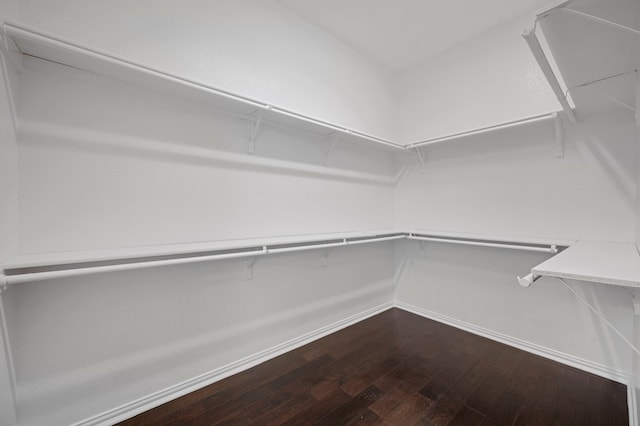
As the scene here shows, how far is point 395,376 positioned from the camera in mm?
1659

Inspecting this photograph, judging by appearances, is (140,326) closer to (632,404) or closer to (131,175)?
(131,175)

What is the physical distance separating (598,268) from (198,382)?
202cm

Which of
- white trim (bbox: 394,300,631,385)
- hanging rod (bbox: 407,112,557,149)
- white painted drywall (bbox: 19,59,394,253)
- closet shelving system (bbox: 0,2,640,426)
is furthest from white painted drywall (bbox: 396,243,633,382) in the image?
white painted drywall (bbox: 19,59,394,253)

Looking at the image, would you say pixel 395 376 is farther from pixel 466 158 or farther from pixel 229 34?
pixel 229 34

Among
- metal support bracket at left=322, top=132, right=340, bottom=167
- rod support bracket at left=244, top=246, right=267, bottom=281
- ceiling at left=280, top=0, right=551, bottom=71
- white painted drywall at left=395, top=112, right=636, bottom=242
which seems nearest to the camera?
white painted drywall at left=395, top=112, right=636, bottom=242

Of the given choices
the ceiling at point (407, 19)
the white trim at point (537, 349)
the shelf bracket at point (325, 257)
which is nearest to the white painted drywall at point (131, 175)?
the shelf bracket at point (325, 257)

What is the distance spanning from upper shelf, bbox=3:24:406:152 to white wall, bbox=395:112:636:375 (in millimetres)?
1329

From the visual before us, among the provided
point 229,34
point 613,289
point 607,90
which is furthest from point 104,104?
point 613,289

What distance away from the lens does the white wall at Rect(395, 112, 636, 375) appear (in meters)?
A: 1.64

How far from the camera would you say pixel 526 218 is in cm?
198

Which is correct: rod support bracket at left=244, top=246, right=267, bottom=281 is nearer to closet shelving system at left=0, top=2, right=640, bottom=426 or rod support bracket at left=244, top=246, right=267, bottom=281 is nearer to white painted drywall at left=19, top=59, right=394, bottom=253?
closet shelving system at left=0, top=2, right=640, bottom=426

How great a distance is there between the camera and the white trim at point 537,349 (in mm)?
1633

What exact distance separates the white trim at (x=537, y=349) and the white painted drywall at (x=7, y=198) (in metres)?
2.81

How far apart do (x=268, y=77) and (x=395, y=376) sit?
89.1 inches
